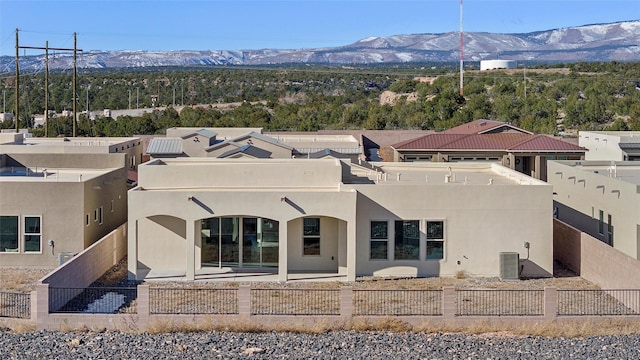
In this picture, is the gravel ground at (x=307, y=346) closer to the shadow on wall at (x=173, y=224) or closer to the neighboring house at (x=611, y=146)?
the shadow on wall at (x=173, y=224)

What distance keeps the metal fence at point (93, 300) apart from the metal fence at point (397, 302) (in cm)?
566

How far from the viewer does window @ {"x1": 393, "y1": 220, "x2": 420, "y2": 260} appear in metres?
27.0

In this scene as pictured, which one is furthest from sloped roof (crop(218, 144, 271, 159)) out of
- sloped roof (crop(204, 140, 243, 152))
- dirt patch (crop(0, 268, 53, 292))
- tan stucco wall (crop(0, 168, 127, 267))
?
dirt patch (crop(0, 268, 53, 292))

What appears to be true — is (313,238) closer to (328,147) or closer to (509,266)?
(509,266)

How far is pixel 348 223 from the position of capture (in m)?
26.1

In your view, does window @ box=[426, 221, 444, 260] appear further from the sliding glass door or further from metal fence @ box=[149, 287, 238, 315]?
metal fence @ box=[149, 287, 238, 315]

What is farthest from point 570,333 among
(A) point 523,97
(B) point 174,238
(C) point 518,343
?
(A) point 523,97

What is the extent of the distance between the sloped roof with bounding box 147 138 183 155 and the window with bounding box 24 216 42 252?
8716 mm

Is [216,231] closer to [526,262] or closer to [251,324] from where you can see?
[251,324]

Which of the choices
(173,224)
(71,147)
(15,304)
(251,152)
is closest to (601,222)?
(251,152)

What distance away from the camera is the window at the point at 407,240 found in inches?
1063

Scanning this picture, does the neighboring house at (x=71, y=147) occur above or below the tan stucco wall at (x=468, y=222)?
above

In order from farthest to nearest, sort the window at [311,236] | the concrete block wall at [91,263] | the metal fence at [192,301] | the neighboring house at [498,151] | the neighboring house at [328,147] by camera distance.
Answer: the neighboring house at [498,151] → the neighboring house at [328,147] → the window at [311,236] → the concrete block wall at [91,263] → the metal fence at [192,301]

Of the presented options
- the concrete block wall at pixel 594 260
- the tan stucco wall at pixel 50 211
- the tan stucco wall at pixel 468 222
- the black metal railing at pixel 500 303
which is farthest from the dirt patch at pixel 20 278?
the concrete block wall at pixel 594 260
